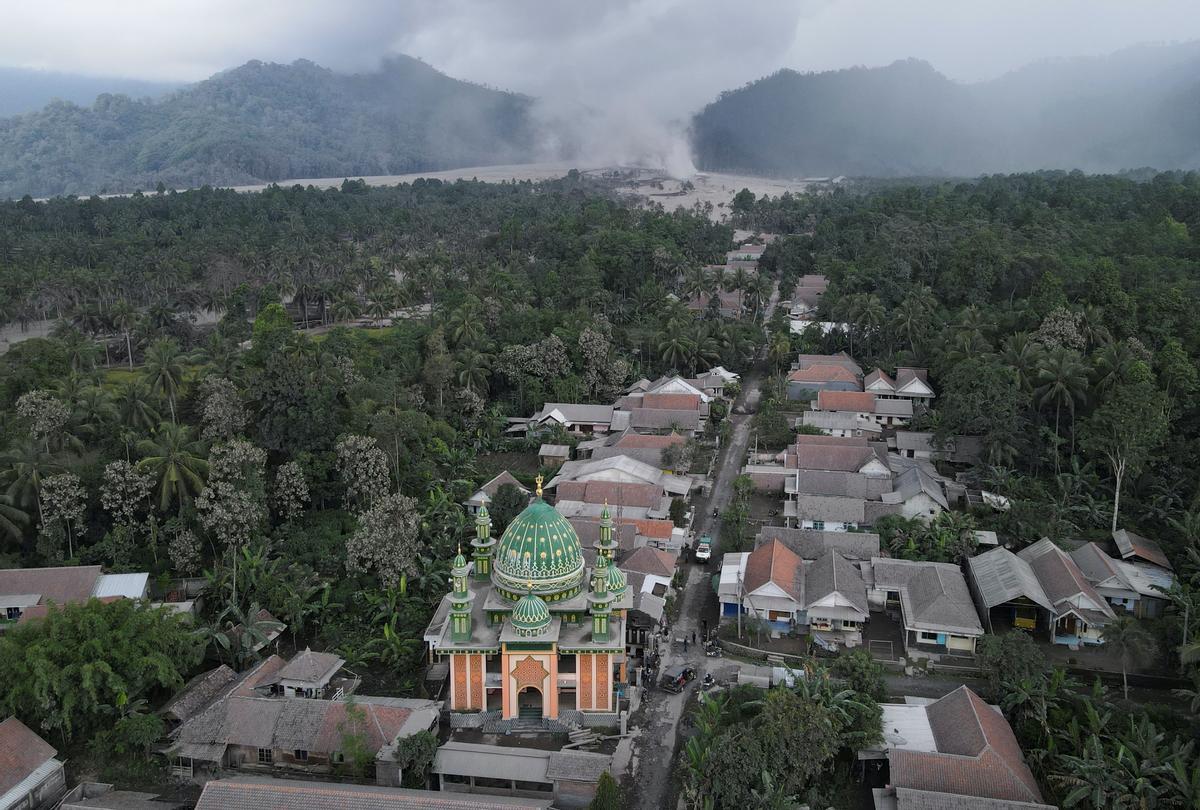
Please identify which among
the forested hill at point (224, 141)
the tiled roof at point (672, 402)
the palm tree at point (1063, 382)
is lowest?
the tiled roof at point (672, 402)

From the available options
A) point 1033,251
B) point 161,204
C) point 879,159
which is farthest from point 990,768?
point 879,159

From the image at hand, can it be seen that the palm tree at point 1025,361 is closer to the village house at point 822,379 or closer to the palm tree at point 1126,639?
the village house at point 822,379

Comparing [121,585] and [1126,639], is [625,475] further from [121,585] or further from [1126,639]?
[1126,639]

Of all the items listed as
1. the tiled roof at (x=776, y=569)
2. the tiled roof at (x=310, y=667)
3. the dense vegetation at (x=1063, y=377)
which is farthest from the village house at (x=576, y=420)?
the tiled roof at (x=310, y=667)

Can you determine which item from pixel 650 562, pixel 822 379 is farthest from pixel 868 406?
pixel 650 562

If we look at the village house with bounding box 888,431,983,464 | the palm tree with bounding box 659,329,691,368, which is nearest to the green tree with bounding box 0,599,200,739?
the village house with bounding box 888,431,983,464
